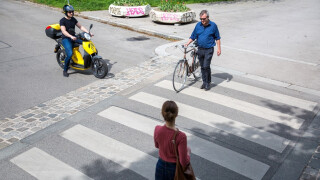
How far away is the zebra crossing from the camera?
5109 mm

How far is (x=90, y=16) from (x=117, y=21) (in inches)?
88.2

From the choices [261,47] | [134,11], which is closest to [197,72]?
[261,47]

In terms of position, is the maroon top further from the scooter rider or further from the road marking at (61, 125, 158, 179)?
the scooter rider

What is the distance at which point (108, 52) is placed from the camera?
11773 mm

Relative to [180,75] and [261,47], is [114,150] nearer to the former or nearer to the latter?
[180,75]

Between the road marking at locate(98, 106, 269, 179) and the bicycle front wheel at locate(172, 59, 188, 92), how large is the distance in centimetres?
178

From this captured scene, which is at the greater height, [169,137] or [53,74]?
[169,137]

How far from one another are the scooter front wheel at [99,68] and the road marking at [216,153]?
2.50 meters

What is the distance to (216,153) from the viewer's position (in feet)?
18.2

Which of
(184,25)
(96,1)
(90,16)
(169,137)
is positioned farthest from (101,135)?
(96,1)

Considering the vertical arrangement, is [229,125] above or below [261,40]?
below

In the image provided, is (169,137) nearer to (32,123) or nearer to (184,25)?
(32,123)

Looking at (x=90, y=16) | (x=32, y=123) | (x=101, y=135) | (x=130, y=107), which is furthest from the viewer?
(x=90, y=16)

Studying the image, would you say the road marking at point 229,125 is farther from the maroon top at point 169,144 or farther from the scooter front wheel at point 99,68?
the maroon top at point 169,144
